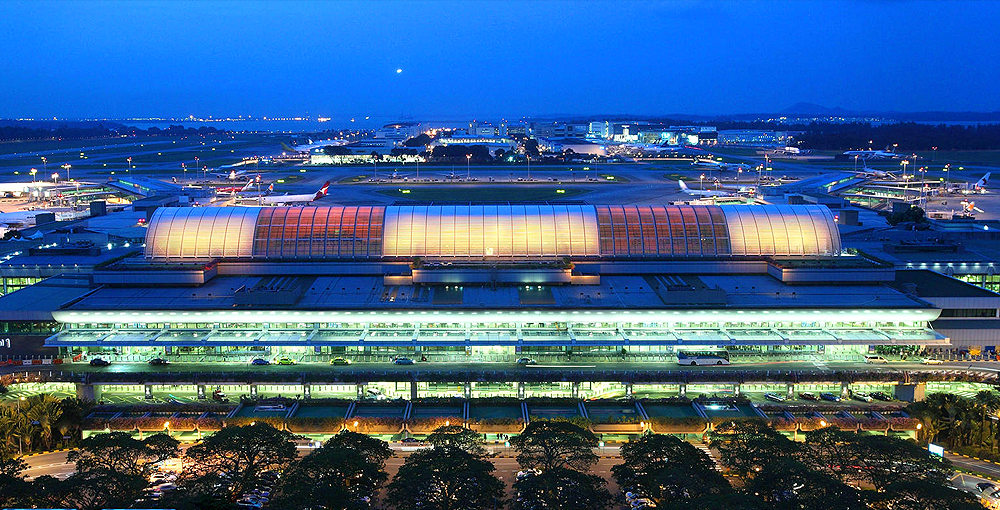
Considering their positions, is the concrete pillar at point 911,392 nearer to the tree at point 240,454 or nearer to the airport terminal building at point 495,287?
the airport terminal building at point 495,287

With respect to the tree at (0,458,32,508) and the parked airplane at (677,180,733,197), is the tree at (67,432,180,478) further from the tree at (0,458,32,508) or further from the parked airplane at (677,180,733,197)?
the parked airplane at (677,180,733,197)

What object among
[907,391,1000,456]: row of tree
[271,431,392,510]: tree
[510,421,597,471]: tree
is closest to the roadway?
[907,391,1000,456]: row of tree

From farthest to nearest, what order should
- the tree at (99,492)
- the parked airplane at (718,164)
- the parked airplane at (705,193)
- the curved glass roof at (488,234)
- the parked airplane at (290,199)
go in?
1. the parked airplane at (718,164)
2. the parked airplane at (705,193)
3. the parked airplane at (290,199)
4. the curved glass roof at (488,234)
5. the tree at (99,492)

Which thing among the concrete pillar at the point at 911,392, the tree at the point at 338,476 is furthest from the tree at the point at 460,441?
the concrete pillar at the point at 911,392

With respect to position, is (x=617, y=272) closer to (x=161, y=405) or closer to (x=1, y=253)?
(x=161, y=405)

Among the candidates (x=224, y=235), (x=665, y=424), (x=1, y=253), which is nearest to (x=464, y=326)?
(x=665, y=424)
